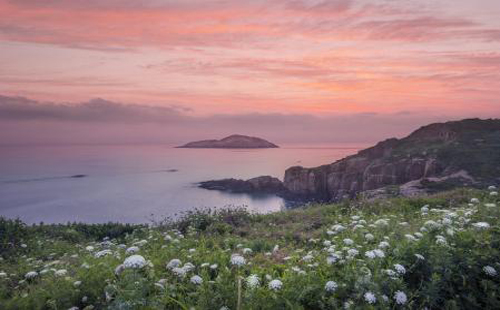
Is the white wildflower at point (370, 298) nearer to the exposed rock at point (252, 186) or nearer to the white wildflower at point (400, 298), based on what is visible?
the white wildflower at point (400, 298)

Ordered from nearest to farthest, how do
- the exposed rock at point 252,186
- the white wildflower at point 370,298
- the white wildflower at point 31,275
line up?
the white wildflower at point 370,298 → the white wildflower at point 31,275 → the exposed rock at point 252,186

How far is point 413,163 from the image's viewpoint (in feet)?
123

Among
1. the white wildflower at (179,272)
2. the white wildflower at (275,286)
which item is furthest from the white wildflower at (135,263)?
the white wildflower at (275,286)

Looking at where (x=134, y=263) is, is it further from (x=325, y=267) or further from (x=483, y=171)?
(x=483, y=171)

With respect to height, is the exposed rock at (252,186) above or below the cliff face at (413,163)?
below

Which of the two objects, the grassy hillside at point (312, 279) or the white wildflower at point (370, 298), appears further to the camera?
the grassy hillside at point (312, 279)

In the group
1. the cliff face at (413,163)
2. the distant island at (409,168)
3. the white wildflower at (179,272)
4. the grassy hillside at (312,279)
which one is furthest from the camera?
the cliff face at (413,163)

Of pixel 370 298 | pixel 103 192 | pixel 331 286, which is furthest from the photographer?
pixel 103 192

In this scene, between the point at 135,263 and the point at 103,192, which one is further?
the point at 103,192

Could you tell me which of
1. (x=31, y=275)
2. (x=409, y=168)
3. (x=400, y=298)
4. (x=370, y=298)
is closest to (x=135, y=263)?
(x=370, y=298)

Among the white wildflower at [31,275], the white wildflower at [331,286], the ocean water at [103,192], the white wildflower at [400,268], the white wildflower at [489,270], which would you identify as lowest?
the ocean water at [103,192]

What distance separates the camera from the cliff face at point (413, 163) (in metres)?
33.3

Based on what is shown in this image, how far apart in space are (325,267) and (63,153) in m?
108

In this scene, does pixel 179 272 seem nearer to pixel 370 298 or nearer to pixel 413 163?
pixel 370 298
